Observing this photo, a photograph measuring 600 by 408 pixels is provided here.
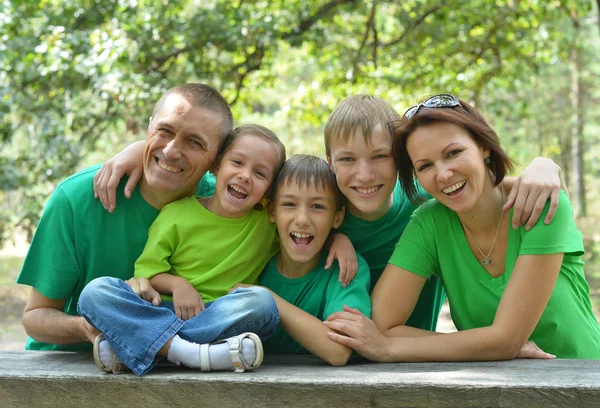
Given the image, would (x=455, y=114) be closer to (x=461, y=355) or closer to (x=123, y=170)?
(x=461, y=355)

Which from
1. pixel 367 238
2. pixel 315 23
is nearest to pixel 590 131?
pixel 315 23

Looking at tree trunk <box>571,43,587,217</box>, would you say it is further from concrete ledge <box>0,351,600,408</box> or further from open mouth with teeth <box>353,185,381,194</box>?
concrete ledge <box>0,351,600,408</box>

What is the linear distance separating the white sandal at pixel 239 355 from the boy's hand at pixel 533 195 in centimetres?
108

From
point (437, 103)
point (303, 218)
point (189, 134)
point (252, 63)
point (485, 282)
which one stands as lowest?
point (485, 282)

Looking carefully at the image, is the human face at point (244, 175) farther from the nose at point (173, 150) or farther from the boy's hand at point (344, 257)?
the boy's hand at point (344, 257)

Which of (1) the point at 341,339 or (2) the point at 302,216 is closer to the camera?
(1) the point at 341,339

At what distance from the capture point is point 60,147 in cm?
896

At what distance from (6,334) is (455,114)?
7.54 metres

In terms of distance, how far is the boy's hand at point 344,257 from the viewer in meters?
2.65

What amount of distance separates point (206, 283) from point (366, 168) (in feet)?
2.63

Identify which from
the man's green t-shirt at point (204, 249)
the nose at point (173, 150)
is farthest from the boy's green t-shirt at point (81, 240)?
the nose at point (173, 150)

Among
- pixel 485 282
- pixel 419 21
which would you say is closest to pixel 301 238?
pixel 485 282

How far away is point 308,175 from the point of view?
2.78 m

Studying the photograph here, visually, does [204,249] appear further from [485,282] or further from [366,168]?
[485,282]
